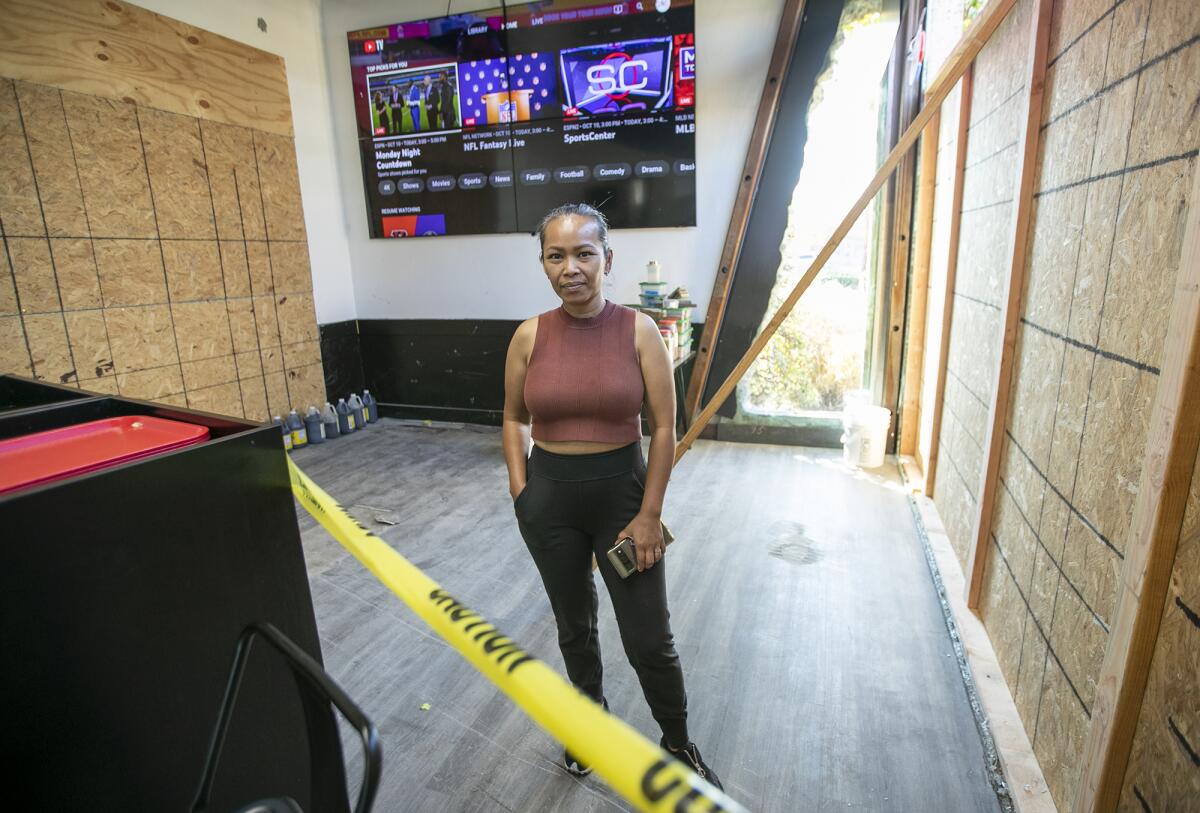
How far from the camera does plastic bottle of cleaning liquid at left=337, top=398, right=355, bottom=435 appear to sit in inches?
198

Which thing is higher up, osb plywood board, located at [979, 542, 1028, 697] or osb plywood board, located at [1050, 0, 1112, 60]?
osb plywood board, located at [1050, 0, 1112, 60]

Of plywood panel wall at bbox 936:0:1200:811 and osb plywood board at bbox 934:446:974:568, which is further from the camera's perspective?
osb plywood board at bbox 934:446:974:568

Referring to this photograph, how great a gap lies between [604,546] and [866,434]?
284 cm

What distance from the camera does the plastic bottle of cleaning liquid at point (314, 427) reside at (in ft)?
15.6

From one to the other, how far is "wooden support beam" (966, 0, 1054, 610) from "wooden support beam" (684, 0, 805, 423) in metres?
2.16

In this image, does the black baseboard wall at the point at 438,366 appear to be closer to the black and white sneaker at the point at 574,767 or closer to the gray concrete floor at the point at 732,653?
the gray concrete floor at the point at 732,653

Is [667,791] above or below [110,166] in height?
below

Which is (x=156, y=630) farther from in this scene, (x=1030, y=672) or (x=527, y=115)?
(x=527, y=115)

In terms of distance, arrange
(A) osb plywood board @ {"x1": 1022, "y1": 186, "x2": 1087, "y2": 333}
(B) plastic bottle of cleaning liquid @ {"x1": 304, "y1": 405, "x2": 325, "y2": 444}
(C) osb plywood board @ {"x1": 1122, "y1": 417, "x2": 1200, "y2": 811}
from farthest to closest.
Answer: (B) plastic bottle of cleaning liquid @ {"x1": 304, "y1": 405, "x2": 325, "y2": 444}
(A) osb plywood board @ {"x1": 1022, "y1": 186, "x2": 1087, "y2": 333}
(C) osb plywood board @ {"x1": 1122, "y1": 417, "x2": 1200, "y2": 811}

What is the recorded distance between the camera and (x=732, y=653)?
2172 mm

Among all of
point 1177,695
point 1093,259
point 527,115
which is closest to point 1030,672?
Result: point 1177,695

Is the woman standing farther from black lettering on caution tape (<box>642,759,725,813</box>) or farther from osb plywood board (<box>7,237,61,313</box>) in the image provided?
osb plywood board (<box>7,237,61,313</box>)

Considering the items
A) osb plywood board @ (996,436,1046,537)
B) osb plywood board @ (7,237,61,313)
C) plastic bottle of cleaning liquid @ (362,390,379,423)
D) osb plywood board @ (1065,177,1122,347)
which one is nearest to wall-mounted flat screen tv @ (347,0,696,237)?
plastic bottle of cleaning liquid @ (362,390,379,423)

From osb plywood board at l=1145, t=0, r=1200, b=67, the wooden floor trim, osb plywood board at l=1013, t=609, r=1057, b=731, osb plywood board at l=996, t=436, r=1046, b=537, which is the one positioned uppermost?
osb plywood board at l=1145, t=0, r=1200, b=67
